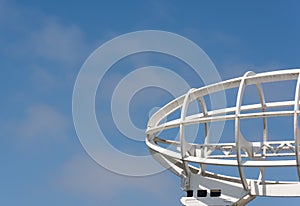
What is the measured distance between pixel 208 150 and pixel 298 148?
32.5ft

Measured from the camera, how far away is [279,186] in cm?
3888

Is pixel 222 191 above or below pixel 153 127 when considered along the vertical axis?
below

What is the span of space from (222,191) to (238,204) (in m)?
1.59

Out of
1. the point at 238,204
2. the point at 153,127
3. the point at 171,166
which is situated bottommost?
the point at 238,204

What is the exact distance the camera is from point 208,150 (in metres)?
44.8

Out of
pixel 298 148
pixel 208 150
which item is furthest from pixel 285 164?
pixel 208 150

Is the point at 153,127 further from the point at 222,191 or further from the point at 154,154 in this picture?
the point at 222,191

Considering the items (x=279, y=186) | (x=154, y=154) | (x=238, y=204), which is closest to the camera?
(x=279, y=186)

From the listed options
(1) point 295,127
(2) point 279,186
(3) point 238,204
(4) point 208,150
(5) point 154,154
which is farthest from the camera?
(5) point 154,154

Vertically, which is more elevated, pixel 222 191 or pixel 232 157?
pixel 232 157

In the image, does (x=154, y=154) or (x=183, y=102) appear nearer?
(x=183, y=102)

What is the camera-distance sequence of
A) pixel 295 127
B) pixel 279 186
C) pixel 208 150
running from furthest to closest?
pixel 208 150, pixel 279 186, pixel 295 127

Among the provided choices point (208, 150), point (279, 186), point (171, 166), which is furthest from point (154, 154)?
point (279, 186)

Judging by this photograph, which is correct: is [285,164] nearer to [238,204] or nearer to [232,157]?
[238,204]
